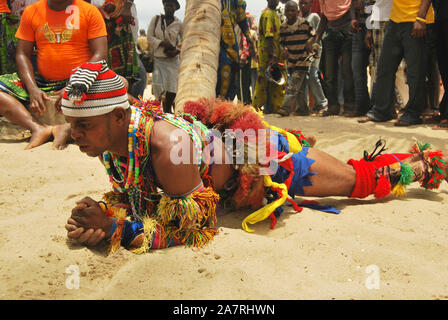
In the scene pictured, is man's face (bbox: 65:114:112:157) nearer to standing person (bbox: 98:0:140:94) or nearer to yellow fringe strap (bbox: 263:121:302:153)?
yellow fringe strap (bbox: 263:121:302:153)

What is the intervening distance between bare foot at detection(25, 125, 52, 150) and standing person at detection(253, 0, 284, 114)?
408cm

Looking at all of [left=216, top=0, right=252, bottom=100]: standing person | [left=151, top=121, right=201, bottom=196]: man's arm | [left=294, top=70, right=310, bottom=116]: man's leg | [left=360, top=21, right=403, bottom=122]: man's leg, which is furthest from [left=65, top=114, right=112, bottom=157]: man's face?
[left=294, top=70, right=310, bottom=116]: man's leg

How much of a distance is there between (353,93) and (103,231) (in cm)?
521

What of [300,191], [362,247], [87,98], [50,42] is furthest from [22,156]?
[362,247]

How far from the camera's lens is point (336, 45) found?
6422 millimetres

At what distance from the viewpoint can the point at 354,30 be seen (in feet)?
19.5

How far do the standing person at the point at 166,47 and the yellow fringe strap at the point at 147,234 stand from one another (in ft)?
15.3

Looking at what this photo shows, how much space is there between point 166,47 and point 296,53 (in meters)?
2.20

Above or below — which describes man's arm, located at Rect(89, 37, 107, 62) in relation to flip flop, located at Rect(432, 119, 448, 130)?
above

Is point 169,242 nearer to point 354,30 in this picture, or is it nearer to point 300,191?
point 300,191

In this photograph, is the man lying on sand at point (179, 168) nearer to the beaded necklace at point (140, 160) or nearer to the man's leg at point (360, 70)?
the beaded necklace at point (140, 160)

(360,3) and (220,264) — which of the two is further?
A: (360,3)

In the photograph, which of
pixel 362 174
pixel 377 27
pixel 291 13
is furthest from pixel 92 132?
pixel 291 13

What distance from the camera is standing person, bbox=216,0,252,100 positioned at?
5211 millimetres
